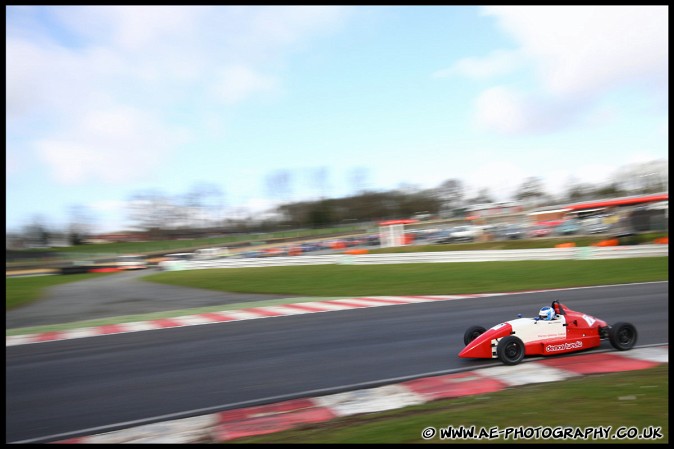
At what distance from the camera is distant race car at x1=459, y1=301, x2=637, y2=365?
7168 millimetres

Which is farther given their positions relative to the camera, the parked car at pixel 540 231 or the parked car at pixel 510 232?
the parked car at pixel 510 232

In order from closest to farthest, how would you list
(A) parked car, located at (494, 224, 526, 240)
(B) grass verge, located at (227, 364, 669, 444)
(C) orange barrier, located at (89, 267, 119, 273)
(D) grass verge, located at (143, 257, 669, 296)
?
(B) grass verge, located at (227, 364, 669, 444), (D) grass verge, located at (143, 257, 669, 296), (A) parked car, located at (494, 224, 526, 240), (C) orange barrier, located at (89, 267, 119, 273)

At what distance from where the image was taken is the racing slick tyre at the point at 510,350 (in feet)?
23.2

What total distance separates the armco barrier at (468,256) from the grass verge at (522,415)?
16189mm

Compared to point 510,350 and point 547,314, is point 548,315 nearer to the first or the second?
point 547,314

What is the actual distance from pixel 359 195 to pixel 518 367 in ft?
215

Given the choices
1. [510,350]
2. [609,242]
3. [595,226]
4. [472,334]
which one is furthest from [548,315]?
[595,226]

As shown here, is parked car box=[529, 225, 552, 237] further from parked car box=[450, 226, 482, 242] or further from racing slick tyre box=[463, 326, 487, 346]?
racing slick tyre box=[463, 326, 487, 346]

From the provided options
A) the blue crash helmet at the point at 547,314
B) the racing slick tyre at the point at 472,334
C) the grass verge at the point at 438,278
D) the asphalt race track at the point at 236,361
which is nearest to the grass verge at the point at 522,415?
the asphalt race track at the point at 236,361

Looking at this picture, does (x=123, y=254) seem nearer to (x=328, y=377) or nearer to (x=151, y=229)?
(x=151, y=229)

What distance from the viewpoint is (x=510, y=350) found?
7.15 metres

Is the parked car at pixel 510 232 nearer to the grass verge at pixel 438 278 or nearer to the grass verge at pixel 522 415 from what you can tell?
the grass verge at pixel 438 278

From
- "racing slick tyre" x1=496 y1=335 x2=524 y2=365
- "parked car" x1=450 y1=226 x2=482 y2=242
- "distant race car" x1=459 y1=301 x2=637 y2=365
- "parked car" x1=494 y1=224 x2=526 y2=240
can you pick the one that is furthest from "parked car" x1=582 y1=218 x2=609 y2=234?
"racing slick tyre" x1=496 y1=335 x2=524 y2=365

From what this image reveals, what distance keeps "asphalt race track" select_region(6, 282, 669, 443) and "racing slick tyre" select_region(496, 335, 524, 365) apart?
29cm
